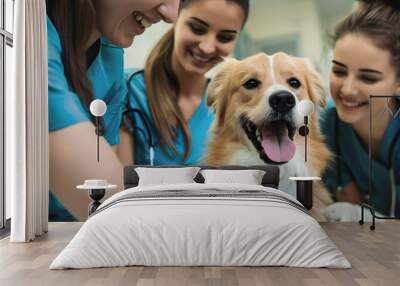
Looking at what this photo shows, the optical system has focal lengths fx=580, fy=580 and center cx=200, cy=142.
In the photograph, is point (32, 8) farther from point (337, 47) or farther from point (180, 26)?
point (337, 47)

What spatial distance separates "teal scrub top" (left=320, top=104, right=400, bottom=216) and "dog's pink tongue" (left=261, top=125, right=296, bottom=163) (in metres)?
0.51

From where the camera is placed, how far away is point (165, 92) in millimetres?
7738

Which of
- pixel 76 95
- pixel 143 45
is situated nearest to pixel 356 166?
pixel 143 45

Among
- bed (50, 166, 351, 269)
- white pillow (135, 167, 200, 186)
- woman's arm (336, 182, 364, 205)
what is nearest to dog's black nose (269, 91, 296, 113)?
woman's arm (336, 182, 364, 205)

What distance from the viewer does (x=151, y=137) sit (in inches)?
303

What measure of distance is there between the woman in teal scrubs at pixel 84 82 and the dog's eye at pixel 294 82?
175cm

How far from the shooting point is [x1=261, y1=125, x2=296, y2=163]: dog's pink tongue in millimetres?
7652

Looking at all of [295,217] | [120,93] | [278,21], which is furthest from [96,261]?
[278,21]

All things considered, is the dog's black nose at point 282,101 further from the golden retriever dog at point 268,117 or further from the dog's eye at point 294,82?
the dog's eye at point 294,82

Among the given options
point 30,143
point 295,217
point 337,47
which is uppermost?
point 337,47

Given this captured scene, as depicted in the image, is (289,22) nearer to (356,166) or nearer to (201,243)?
(356,166)

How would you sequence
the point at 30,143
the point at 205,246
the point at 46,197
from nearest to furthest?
the point at 205,246, the point at 30,143, the point at 46,197

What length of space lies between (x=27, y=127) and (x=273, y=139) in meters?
3.19

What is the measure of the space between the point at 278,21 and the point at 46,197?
3.79 metres
